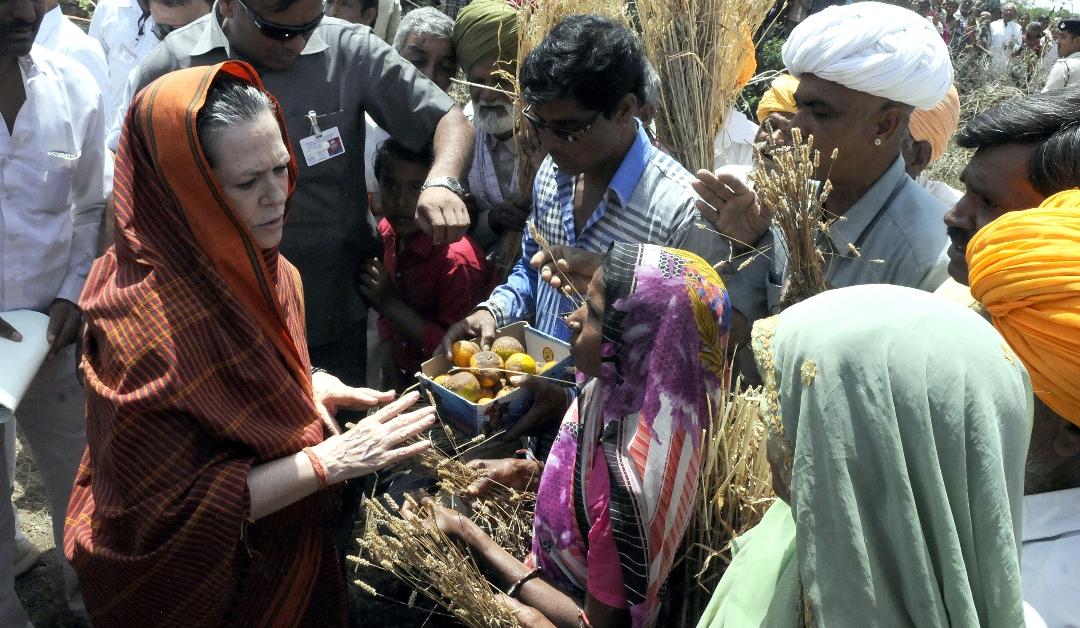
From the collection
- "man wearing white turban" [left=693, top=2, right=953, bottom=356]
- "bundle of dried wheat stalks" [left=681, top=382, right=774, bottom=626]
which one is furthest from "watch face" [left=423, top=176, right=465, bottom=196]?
"bundle of dried wheat stalks" [left=681, top=382, right=774, bottom=626]

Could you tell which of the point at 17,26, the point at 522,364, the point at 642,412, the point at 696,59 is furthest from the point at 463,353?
the point at 17,26

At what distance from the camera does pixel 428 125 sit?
348 centimetres

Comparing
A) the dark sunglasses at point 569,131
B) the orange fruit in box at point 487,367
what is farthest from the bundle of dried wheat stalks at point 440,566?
the dark sunglasses at point 569,131

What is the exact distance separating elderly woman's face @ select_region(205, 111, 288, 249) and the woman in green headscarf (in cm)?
145

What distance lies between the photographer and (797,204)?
81.6 inches

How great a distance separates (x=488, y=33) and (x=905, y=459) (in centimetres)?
329

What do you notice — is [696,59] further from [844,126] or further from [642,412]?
[642,412]

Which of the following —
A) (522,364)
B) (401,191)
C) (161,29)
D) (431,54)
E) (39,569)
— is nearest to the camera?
(522,364)

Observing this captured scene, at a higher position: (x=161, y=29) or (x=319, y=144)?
(x=319, y=144)

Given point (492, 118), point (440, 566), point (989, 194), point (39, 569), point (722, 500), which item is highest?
point (989, 194)

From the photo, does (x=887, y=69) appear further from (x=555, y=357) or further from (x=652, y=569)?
(x=652, y=569)

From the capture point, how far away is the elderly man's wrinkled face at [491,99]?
13.2ft

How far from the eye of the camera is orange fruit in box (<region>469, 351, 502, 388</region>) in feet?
8.95

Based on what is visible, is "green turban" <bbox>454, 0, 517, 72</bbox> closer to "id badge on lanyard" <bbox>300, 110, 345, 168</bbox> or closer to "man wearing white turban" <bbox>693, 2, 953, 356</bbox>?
"id badge on lanyard" <bbox>300, 110, 345, 168</bbox>
